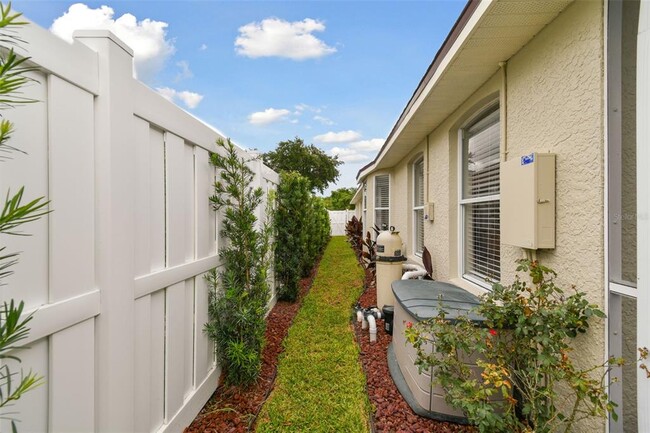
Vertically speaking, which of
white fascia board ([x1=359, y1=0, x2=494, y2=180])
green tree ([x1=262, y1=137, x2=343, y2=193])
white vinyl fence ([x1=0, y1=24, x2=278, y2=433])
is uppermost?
green tree ([x1=262, y1=137, x2=343, y2=193])

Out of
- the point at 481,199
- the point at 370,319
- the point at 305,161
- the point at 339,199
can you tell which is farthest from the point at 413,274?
the point at 339,199

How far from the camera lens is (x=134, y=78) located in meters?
1.96

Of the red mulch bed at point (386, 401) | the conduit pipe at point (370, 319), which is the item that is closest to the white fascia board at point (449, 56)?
the conduit pipe at point (370, 319)

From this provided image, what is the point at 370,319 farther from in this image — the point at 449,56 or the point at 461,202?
the point at 449,56

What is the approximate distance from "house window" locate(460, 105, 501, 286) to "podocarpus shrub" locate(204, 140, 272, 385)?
267 cm

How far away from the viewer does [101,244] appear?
1682 millimetres

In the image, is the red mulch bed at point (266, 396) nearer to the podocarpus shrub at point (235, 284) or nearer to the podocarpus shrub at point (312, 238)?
the podocarpus shrub at point (235, 284)

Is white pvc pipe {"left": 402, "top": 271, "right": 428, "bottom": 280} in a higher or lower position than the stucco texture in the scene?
lower

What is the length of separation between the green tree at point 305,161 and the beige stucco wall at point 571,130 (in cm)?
3077

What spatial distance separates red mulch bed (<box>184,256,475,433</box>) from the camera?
266 centimetres

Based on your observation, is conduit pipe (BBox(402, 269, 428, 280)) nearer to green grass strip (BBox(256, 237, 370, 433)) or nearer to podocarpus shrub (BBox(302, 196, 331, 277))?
green grass strip (BBox(256, 237, 370, 433))

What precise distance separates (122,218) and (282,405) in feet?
7.70

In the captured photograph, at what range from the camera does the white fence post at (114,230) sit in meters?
1.69

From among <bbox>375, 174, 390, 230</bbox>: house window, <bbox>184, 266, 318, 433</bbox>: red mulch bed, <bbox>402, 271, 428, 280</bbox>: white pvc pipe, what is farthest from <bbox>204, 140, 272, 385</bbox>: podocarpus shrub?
<bbox>375, 174, 390, 230</bbox>: house window
